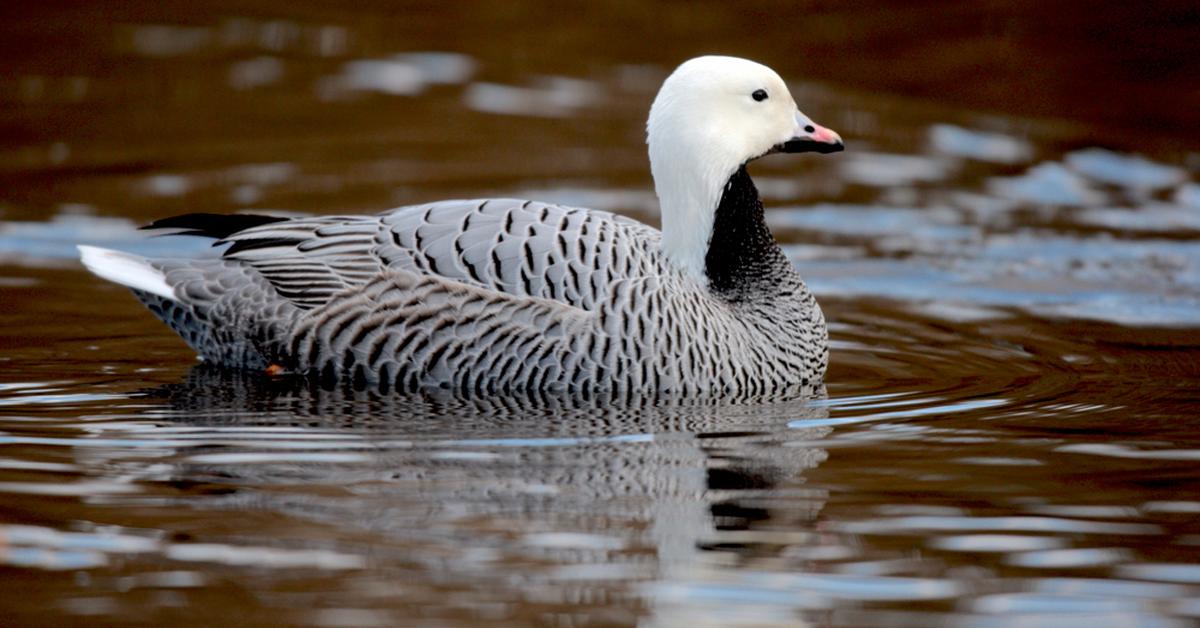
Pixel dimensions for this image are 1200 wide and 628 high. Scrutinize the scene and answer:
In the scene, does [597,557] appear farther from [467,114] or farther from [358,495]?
[467,114]

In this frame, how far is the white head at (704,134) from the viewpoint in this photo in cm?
923

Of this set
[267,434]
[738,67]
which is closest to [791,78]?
[738,67]

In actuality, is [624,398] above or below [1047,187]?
below

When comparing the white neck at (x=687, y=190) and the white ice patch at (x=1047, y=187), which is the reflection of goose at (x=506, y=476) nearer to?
the white neck at (x=687, y=190)

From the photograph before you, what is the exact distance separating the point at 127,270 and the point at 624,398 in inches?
117

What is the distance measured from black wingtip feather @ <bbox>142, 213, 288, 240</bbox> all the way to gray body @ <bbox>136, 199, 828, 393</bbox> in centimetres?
10

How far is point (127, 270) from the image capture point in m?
9.82

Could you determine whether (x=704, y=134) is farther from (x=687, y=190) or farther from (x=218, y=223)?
(x=218, y=223)

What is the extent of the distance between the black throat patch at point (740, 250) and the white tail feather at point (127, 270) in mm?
3000

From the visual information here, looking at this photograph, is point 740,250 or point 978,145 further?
point 978,145

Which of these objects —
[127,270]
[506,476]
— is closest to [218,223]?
[127,270]

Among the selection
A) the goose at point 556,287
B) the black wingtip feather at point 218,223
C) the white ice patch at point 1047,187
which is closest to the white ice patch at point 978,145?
the white ice patch at point 1047,187

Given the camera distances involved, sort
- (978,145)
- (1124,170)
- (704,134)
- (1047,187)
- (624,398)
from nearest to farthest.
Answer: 1. (624,398)
2. (704,134)
3. (1047,187)
4. (1124,170)
5. (978,145)

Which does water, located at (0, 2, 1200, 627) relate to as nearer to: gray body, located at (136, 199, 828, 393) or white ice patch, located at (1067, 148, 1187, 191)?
white ice patch, located at (1067, 148, 1187, 191)
